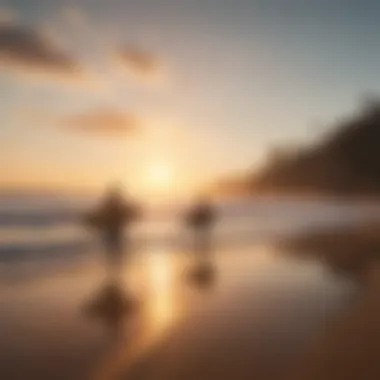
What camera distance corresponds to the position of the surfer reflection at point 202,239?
149 cm

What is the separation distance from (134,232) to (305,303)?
596 mm

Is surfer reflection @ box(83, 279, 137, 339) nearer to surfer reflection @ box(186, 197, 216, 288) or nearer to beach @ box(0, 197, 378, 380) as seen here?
beach @ box(0, 197, 378, 380)

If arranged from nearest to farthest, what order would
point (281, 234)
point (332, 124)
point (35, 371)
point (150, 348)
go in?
point (35, 371) → point (150, 348) → point (332, 124) → point (281, 234)

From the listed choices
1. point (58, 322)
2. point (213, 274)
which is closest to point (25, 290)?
point (58, 322)

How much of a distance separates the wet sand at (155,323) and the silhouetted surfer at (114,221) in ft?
0.20

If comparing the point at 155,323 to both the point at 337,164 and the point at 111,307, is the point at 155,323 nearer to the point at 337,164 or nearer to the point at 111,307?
the point at 111,307

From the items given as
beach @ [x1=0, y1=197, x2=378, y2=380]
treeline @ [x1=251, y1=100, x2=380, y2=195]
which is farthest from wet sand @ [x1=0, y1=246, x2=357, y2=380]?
treeline @ [x1=251, y1=100, x2=380, y2=195]

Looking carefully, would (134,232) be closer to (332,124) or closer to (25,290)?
(25,290)

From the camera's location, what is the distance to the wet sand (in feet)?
4.39

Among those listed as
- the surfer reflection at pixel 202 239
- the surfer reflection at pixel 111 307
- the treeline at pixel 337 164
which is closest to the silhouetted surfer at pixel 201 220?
the surfer reflection at pixel 202 239

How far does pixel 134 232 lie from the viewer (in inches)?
57.4

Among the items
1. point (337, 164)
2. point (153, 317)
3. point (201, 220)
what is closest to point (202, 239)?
point (201, 220)

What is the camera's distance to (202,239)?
1542 millimetres

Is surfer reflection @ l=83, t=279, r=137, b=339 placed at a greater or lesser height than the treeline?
lesser
